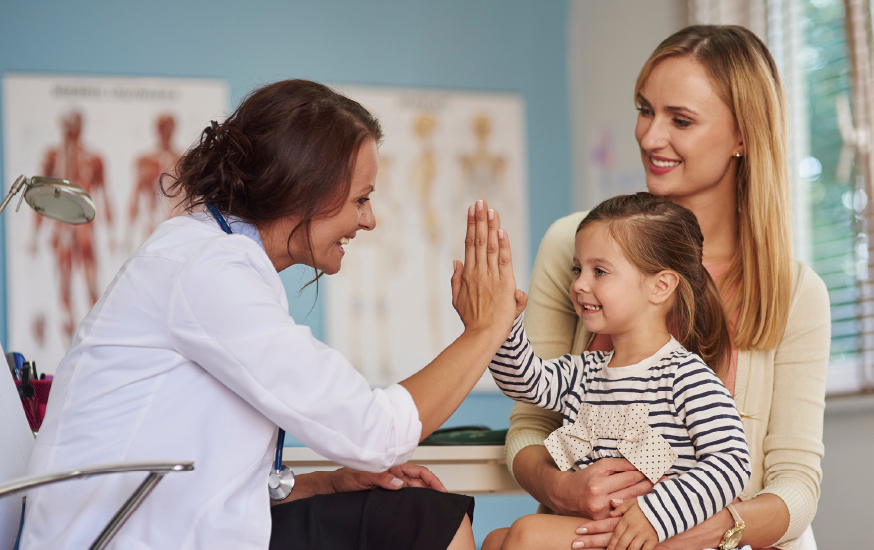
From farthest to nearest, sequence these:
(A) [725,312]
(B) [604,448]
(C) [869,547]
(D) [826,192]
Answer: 1. (D) [826,192]
2. (C) [869,547]
3. (A) [725,312]
4. (B) [604,448]

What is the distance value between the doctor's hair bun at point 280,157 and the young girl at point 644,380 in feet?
1.40

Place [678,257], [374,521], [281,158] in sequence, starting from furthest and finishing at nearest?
[678,257]
[374,521]
[281,158]

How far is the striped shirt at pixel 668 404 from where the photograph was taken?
3.99ft

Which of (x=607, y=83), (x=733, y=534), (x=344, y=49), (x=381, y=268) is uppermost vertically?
(x=344, y=49)

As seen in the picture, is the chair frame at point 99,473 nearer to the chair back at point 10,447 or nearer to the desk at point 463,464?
the chair back at point 10,447

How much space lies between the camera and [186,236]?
1080 mm

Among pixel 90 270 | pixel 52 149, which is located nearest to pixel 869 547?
pixel 90 270

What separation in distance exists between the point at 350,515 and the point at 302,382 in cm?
39

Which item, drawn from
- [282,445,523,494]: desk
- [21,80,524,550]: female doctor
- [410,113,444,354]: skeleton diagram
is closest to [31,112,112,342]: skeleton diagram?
[410,113,444,354]: skeleton diagram

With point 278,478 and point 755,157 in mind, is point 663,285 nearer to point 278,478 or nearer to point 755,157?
point 755,157

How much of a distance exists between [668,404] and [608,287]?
0.74 ft

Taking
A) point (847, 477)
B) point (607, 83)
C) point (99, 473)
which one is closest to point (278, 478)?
point (99, 473)

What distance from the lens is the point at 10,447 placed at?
4.05ft

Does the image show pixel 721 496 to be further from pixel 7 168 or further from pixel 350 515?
pixel 7 168
